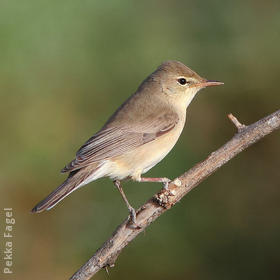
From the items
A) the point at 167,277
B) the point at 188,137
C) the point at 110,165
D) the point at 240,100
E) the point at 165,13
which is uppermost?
the point at 165,13

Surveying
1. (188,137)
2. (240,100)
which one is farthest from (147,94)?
(240,100)

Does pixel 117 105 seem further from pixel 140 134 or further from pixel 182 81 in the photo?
pixel 140 134

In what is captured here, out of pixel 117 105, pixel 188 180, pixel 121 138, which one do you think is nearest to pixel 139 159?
pixel 121 138

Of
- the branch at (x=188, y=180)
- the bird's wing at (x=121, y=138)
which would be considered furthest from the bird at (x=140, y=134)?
the branch at (x=188, y=180)

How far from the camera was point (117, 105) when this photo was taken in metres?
6.51

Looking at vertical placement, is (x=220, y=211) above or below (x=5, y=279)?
above

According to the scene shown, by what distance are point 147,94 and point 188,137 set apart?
851mm

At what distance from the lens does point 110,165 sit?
4.95 m

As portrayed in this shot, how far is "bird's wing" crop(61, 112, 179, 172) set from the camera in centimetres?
486

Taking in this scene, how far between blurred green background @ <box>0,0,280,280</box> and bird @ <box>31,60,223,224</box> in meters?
0.64

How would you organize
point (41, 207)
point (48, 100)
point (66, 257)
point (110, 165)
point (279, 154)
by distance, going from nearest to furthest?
point (41, 207)
point (110, 165)
point (66, 257)
point (279, 154)
point (48, 100)

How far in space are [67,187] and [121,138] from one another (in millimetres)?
894

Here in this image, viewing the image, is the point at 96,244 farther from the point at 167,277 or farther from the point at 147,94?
the point at 147,94

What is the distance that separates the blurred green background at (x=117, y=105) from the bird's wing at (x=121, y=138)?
0.69 metres
